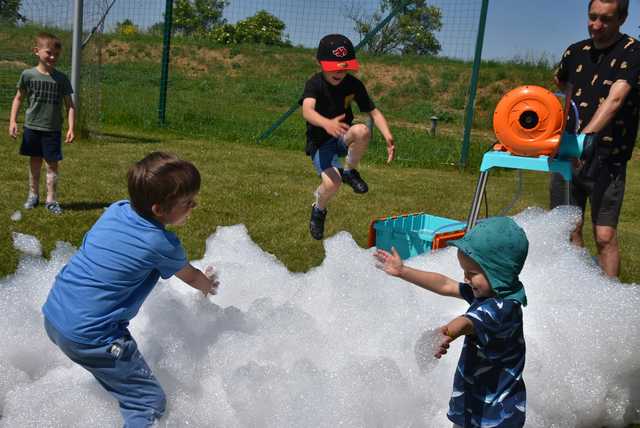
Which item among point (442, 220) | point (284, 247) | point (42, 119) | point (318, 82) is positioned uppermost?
point (318, 82)

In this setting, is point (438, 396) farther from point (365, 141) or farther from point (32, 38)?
point (32, 38)

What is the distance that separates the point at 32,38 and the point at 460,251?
13.0 meters

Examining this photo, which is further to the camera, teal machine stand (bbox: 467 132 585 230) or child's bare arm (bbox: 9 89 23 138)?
child's bare arm (bbox: 9 89 23 138)

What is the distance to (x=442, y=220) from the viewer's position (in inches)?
201

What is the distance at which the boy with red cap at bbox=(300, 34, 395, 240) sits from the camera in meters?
4.46

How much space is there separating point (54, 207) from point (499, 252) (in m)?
4.42

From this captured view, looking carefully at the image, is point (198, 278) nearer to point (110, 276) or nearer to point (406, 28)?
point (110, 276)

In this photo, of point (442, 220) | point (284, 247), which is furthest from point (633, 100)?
point (284, 247)

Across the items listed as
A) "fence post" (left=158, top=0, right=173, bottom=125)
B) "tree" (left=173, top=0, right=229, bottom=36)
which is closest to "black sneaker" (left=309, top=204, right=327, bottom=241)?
"fence post" (left=158, top=0, right=173, bottom=125)

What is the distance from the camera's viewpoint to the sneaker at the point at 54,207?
5805mm


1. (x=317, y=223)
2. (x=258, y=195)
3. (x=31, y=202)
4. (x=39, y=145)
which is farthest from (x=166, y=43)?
(x=317, y=223)

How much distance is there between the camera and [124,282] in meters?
2.59

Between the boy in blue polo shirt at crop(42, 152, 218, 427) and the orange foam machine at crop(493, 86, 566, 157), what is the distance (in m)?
1.69

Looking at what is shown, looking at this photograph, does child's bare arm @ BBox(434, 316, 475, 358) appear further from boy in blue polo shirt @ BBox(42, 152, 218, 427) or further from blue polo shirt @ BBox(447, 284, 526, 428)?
boy in blue polo shirt @ BBox(42, 152, 218, 427)
